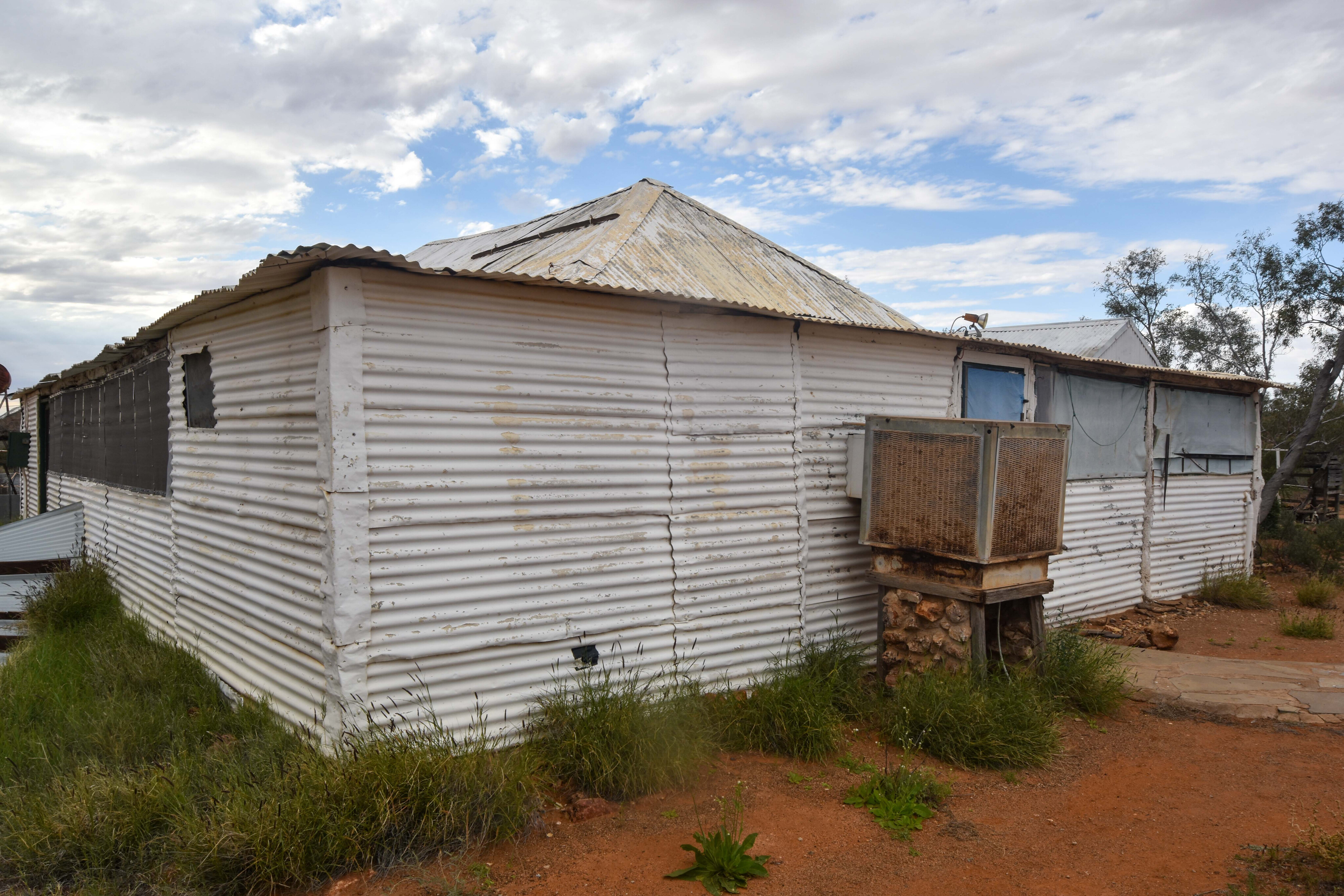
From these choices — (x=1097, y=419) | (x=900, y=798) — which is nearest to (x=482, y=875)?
(x=900, y=798)

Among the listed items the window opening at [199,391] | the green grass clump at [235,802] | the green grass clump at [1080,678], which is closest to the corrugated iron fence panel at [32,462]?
the window opening at [199,391]

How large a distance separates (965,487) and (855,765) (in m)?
2.12

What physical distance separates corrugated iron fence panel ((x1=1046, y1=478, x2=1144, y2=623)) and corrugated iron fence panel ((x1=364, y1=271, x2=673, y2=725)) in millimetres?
5567

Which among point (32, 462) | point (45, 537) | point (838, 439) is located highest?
point (838, 439)

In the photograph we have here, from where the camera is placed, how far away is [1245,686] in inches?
281

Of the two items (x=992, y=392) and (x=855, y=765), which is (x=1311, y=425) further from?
(x=855, y=765)

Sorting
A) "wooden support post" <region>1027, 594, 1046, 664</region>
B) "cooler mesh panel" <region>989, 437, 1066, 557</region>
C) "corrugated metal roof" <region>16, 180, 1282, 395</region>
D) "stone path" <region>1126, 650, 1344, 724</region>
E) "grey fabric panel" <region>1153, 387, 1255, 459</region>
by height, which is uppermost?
"corrugated metal roof" <region>16, 180, 1282, 395</region>

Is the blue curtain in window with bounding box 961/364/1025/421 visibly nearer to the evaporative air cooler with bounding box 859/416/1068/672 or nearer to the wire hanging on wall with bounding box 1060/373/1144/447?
the wire hanging on wall with bounding box 1060/373/1144/447

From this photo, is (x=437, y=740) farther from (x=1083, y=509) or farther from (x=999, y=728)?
(x=1083, y=509)

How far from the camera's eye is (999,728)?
18.0 ft

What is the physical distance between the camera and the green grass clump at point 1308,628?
937 centimetres

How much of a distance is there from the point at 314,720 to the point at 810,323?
181 inches

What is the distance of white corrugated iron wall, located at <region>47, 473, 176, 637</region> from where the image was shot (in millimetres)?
7129

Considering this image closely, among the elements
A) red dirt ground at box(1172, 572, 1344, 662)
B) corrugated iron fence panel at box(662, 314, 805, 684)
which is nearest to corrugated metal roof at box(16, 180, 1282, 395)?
corrugated iron fence panel at box(662, 314, 805, 684)
